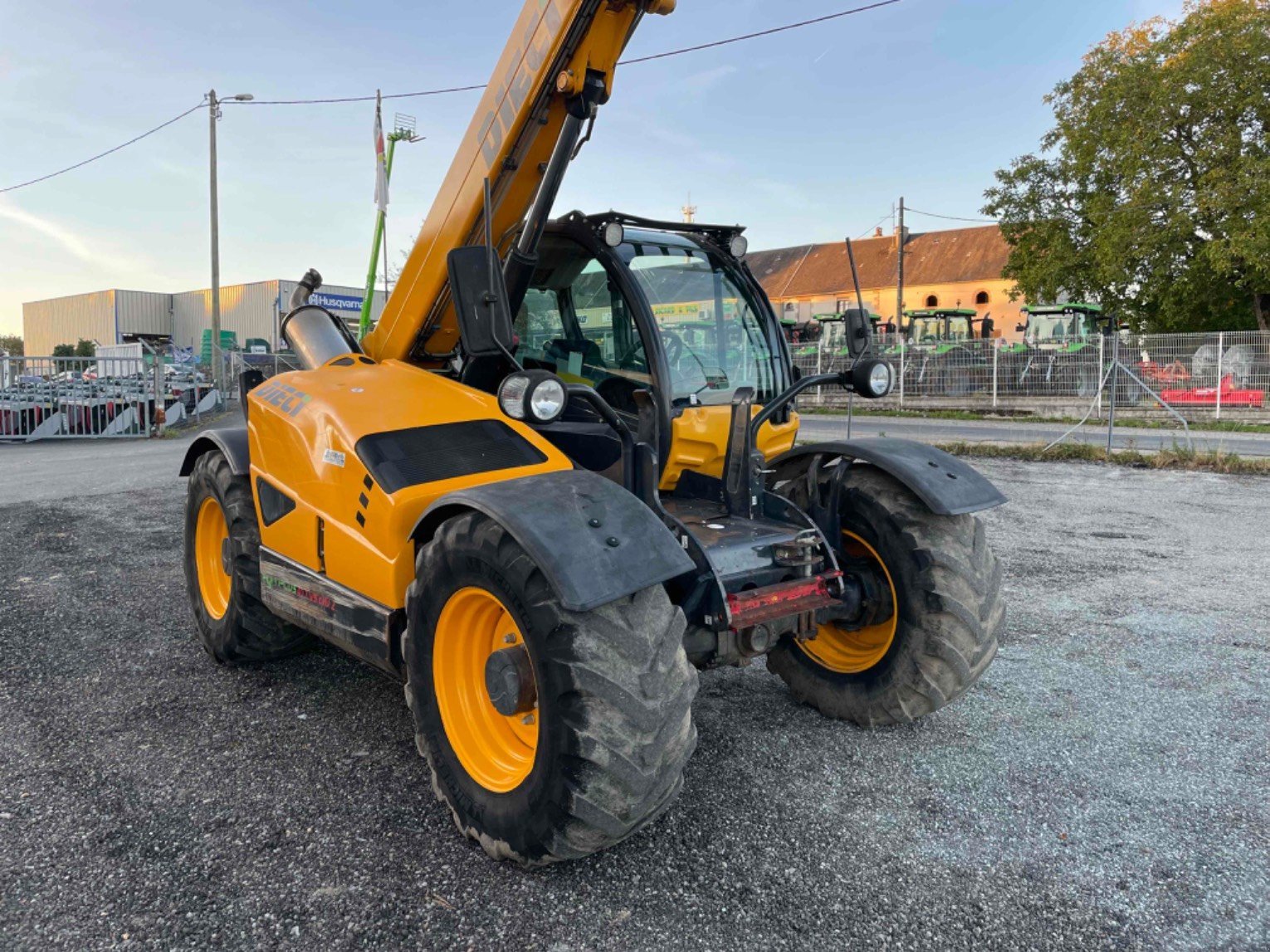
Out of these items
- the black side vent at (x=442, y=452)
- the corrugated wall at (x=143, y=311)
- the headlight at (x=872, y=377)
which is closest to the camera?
the black side vent at (x=442, y=452)

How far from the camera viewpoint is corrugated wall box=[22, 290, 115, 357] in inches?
2277

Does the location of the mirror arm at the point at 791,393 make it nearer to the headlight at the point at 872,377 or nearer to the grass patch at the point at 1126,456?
the headlight at the point at 872,377

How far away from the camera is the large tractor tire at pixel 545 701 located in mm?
2586

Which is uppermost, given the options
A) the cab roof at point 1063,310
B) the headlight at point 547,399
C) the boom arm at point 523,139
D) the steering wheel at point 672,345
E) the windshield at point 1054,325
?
the cab roof at point 1063,310

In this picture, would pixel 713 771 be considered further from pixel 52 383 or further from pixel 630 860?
pixel 52 383

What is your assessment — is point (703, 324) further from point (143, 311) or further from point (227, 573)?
point (143, 311)

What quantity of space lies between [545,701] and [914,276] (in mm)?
61846

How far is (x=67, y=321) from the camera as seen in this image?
2394 inches

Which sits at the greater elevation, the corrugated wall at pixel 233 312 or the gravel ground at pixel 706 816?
the corrugated wall at pixel 233 312

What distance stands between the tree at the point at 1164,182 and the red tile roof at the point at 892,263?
2494 cm

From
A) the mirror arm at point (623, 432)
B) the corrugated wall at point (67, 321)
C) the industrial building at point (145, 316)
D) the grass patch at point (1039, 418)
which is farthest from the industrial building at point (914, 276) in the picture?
the mirror arm at point (623, 432)

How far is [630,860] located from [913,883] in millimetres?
841

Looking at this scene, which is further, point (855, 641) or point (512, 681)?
point (855, 641)

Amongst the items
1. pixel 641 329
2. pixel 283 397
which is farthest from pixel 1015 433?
pixel 283 397
